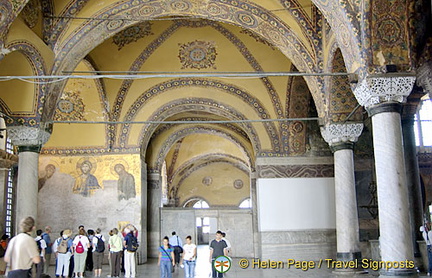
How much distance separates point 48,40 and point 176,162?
15.0 metres

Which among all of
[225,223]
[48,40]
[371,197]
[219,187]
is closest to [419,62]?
[371,197]

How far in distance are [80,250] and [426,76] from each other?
7.87 metres

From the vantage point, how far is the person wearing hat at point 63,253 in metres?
10.7

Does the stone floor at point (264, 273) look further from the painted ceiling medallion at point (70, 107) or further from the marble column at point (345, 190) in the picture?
the painted ceiling medallion at point (70, 107)


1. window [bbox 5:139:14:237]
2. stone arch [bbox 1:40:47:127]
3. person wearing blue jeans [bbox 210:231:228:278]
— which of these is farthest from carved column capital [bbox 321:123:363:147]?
window [bbox 5:139:14:237]

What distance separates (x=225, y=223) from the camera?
765 inches

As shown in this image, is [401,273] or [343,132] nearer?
[401,273]

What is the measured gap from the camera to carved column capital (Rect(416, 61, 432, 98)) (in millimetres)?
9695

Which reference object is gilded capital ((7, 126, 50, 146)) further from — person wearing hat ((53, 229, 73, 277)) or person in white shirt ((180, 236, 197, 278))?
person in white shirt ((180, 236, 197, 278))

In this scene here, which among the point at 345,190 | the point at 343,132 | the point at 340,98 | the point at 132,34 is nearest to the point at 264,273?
the point at 345,190

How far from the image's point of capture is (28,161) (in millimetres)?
11016

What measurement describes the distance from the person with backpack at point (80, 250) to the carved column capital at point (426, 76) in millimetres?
7585

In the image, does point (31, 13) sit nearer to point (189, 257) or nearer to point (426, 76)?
point (189, 257)

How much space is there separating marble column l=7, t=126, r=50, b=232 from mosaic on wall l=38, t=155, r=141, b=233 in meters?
4.86
